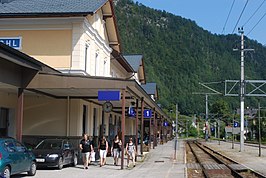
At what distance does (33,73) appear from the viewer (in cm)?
1870

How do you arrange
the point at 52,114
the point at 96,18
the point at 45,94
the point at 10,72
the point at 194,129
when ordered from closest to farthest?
the point at 10,72, the point at 45,94, the point at 52,114, the point at 96,18, the point at 194,129

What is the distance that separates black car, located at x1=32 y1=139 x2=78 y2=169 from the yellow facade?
228 inches

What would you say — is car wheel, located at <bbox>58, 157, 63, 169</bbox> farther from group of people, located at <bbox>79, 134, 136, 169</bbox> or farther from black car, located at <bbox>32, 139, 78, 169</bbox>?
group of people, located at <bbox>79, 134, 136, 169</bbox>

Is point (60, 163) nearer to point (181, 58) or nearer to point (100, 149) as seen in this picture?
point (100, 149)

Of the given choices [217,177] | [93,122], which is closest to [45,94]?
[93,122]

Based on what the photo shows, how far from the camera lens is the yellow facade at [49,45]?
24.8 meters

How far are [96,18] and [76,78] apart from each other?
32.0 ft

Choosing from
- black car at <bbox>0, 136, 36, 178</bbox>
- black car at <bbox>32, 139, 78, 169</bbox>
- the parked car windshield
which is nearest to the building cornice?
the parked car windshield

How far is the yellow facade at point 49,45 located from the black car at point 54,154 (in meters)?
5.80

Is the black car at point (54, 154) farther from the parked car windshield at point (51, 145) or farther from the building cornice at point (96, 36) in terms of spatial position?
the building cornice at point (96, 36)

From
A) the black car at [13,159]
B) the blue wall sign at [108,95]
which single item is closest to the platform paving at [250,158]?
the blue wall sign at [108,95]

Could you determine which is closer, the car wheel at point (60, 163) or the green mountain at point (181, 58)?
the car wheel at point (60, 163)

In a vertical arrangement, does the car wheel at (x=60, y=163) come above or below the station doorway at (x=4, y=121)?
below

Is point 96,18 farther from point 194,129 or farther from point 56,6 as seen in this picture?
point 194,129
